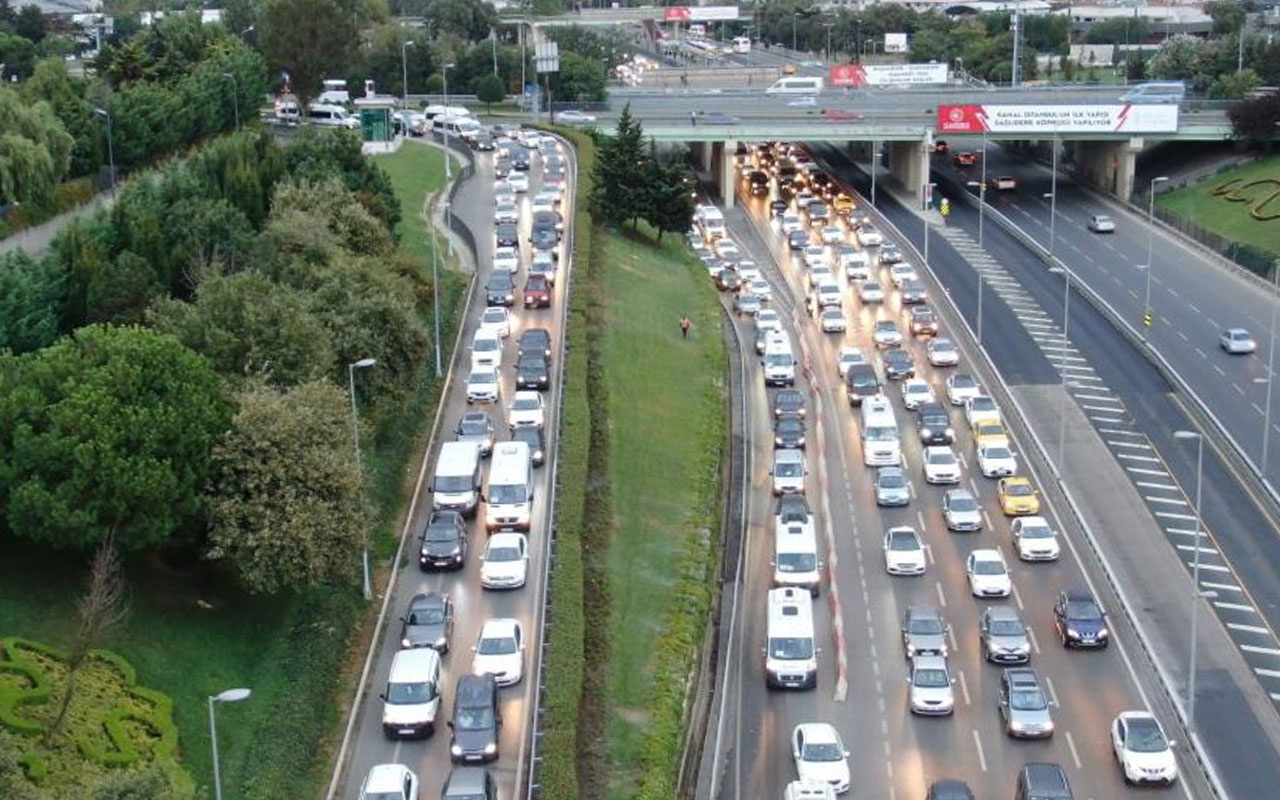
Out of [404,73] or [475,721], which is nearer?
[475,721]

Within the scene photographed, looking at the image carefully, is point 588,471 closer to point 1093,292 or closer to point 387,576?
point 387,576

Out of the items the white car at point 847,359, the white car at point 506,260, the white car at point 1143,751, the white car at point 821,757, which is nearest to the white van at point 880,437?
the white car at point 847,359

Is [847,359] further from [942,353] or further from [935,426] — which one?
[935,426]

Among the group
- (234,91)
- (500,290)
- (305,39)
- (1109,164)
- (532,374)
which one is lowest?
(532,374)

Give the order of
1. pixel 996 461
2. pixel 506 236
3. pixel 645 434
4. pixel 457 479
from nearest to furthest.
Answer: pixel 457 479
pixel 645 434
pixel 996 461
pixel 506 236

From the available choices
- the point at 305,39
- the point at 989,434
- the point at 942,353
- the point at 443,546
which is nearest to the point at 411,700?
the point at 443,546

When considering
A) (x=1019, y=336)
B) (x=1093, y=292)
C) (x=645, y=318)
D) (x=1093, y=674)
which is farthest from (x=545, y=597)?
(x=1093, y=292)

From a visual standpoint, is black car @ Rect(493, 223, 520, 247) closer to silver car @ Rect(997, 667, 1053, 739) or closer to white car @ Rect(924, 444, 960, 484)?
white car @ Rect(924, 444, 960, 484)
